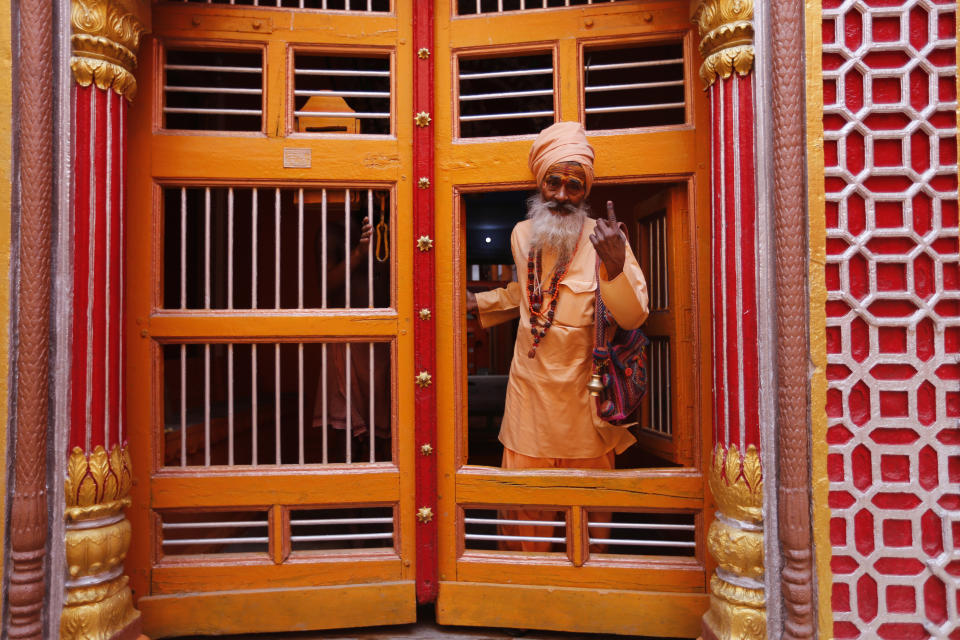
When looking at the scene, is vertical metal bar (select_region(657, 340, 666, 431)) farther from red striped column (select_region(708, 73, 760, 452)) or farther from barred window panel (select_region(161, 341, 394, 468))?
barred window panel (select_region(161, 341, 394, 468))

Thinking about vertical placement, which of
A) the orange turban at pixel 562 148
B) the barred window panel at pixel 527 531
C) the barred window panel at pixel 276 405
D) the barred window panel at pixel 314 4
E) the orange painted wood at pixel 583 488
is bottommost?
the barred window panel at pixel 527 531

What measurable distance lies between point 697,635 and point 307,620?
1.62 metres

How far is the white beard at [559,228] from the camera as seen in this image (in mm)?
2812

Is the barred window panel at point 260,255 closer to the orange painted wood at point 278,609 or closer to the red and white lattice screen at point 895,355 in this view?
the orange painted wood at point 278,609

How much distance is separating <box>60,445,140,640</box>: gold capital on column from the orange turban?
2054mm

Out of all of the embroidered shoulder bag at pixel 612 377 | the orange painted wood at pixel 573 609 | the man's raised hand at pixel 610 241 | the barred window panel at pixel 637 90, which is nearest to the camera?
the man's raised hand at pixel 610 241

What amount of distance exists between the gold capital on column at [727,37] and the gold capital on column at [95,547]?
107 inches

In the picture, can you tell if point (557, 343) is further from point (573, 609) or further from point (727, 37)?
point (727, 37)

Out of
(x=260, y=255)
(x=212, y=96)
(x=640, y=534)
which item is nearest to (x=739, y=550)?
(x=640, y=534)

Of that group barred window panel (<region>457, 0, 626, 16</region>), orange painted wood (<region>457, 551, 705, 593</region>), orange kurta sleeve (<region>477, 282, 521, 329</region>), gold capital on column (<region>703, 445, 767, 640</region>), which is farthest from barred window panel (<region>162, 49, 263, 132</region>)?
gold capital on column (<region>703, 445, 767, 640</region>)

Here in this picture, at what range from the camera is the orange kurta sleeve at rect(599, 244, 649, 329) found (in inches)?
103

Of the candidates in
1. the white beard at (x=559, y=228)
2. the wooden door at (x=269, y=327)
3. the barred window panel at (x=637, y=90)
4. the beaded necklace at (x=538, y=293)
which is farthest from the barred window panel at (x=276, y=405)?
the barred window panel at (x=637, y=90)

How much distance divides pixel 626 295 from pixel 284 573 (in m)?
1.87

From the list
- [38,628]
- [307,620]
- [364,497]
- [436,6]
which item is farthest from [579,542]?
[436,6]
